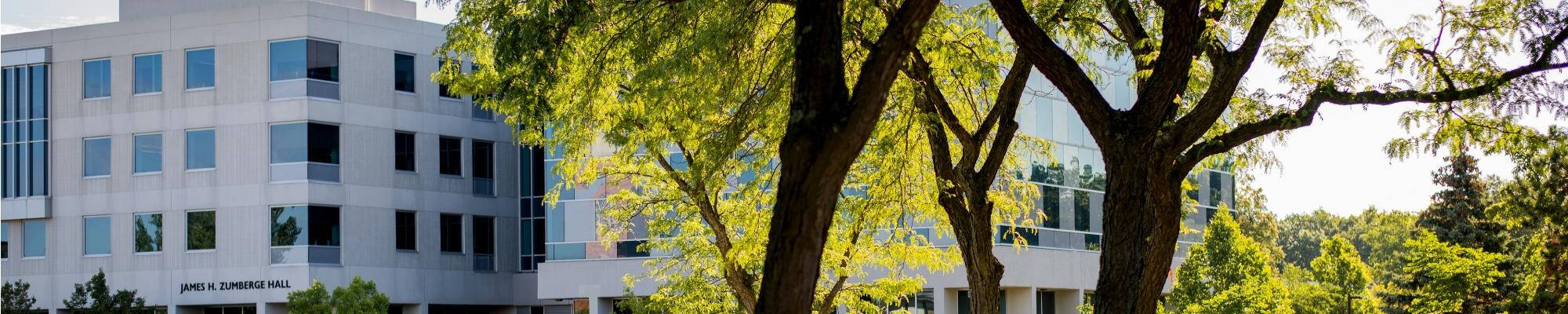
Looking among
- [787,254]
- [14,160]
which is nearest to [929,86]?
[787,254]

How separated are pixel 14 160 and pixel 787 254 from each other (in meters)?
44.9

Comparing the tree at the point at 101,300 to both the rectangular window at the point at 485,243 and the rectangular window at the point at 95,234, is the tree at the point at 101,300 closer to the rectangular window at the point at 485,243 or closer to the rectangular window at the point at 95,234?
the rectangular window at the point at 95,234

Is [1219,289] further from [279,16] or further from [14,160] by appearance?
[14,160]

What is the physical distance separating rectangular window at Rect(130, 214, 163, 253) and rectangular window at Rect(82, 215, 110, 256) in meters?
1.12

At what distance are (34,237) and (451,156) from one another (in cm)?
1216

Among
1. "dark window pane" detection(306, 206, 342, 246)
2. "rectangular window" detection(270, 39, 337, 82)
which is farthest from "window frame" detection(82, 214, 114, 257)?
"rectangular window" detection(270, 39, 337, 82)

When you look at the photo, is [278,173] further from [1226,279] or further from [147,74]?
[1226,279]

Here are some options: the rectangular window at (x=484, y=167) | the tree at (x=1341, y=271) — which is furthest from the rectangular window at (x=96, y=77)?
the tree at (x=1341, y=271)

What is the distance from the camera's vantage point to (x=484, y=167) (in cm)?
5006

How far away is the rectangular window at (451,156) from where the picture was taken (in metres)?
48.6

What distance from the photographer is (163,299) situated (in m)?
46.2

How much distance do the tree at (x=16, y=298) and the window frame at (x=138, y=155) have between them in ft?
13.8

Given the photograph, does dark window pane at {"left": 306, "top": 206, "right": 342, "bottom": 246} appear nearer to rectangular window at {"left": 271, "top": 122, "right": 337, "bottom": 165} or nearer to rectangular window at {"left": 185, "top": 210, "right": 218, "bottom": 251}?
rectangular window at {"left": 271, "top": 122, "right": 337, "bottom": 165}

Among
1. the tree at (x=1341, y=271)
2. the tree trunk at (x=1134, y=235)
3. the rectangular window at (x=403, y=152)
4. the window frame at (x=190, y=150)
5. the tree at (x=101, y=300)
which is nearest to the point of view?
the tree trunk at (x=1134, y=235)
